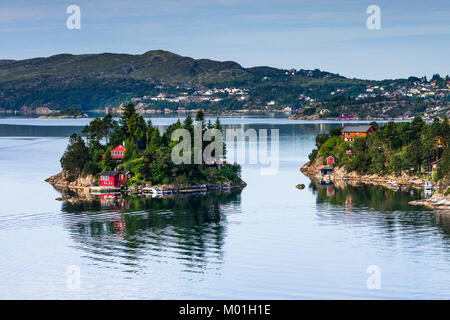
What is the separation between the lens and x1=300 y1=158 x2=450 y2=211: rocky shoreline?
68.1 m

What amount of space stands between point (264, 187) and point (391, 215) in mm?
22040

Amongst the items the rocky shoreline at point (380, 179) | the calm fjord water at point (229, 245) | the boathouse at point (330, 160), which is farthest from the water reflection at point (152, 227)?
the boathouse at point (330, 160)

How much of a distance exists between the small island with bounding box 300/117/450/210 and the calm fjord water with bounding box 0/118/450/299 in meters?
7.03

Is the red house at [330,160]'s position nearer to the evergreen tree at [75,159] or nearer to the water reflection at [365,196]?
the water reflection at [365,196]

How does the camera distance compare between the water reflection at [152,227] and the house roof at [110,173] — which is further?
the house roof at [110,173]

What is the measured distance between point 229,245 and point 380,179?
40.2 meters

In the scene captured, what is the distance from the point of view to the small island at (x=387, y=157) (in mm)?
84562

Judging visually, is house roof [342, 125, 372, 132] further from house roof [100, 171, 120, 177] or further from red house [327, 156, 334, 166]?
house roof [100, 171, 120, 177]

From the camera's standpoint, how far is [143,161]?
262ft

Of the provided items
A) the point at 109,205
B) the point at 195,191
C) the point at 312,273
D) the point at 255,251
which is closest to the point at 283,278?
the point at 312,273

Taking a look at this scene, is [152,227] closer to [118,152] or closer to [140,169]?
[140,169]

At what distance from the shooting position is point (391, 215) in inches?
2474

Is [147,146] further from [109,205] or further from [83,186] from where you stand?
[109,205]
